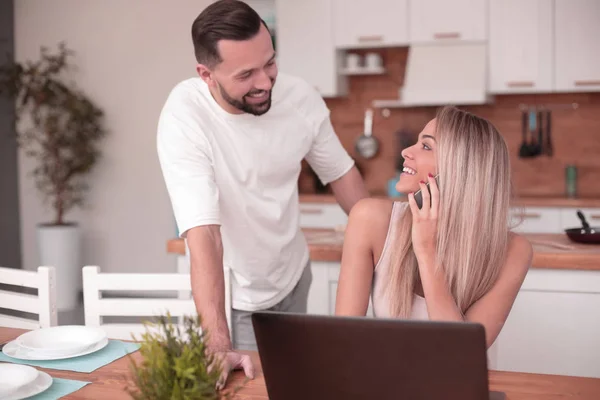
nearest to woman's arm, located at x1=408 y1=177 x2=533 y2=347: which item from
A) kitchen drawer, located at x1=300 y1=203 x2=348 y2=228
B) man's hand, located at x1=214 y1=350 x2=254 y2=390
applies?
man's hand, located at x1=214 y1=350 x2=254 y2=390

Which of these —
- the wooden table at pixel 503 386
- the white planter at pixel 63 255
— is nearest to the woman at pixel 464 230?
the wooden table at pixel 503 386

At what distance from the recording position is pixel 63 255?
18.2 feet

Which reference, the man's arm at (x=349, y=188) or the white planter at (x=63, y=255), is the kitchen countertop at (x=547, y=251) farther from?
the white planter at (x=63, y=255)

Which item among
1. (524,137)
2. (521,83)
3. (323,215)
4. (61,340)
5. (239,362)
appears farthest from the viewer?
(524,137)

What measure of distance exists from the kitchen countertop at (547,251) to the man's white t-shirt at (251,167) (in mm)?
509

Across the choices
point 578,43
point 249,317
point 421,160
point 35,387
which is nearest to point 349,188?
point 249,317

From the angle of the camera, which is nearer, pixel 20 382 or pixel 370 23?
pixel 20 382

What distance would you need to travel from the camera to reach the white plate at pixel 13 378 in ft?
4.69

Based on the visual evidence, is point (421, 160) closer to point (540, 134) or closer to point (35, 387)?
point (35, 387)

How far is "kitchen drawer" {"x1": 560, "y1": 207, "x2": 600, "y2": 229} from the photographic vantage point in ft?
14.4

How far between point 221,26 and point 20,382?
1.02 m

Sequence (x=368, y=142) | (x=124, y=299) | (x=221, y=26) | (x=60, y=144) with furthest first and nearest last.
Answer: (x=60, y=144)
(x=368, y=142)
(x=124, y=299)
(x=221, y=26)

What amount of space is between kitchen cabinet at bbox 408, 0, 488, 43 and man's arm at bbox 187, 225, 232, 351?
10.5ft

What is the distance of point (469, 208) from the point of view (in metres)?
1.76
